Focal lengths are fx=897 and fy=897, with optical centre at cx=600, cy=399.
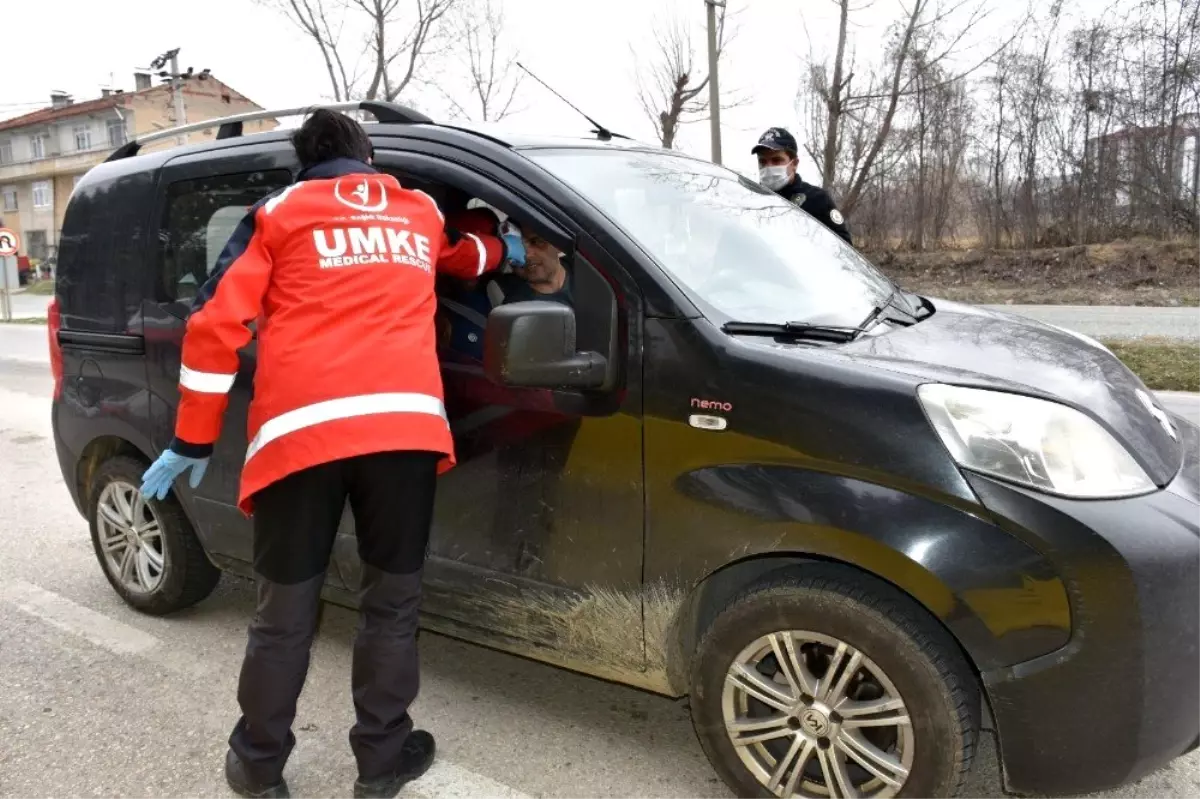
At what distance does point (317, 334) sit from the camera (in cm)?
225

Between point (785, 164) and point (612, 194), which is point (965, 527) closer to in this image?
point (612, 194)

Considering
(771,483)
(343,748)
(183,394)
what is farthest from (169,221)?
(771,483)

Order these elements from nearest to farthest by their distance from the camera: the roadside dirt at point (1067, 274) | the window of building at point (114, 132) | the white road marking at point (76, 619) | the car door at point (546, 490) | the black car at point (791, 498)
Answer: the black car at point (791, 498), the car door at point (546, 490), the white road marking at point (76, 619), the roadside dirt at point (1067, 274), the window of building at point (114, 132)

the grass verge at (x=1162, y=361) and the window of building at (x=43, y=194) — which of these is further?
the window of building at (x=43, y=194)

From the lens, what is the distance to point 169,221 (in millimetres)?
3469

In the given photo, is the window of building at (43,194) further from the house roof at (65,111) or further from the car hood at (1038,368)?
the car hood at (1038,368)

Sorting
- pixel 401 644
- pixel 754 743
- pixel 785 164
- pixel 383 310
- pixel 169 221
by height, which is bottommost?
pixel 754 743

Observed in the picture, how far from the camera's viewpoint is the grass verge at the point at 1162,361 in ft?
23.5

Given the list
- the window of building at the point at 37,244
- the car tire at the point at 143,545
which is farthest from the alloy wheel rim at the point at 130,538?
the window of building at the point at 37,244

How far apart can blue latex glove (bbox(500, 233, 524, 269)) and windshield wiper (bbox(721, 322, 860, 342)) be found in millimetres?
783

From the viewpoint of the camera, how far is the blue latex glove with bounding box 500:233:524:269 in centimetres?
278

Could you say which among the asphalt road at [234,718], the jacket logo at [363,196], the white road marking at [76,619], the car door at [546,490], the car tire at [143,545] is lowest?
the asphalt road at [234,718]

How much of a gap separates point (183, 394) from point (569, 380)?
98cm

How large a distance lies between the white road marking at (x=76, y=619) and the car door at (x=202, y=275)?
0.55 meters
